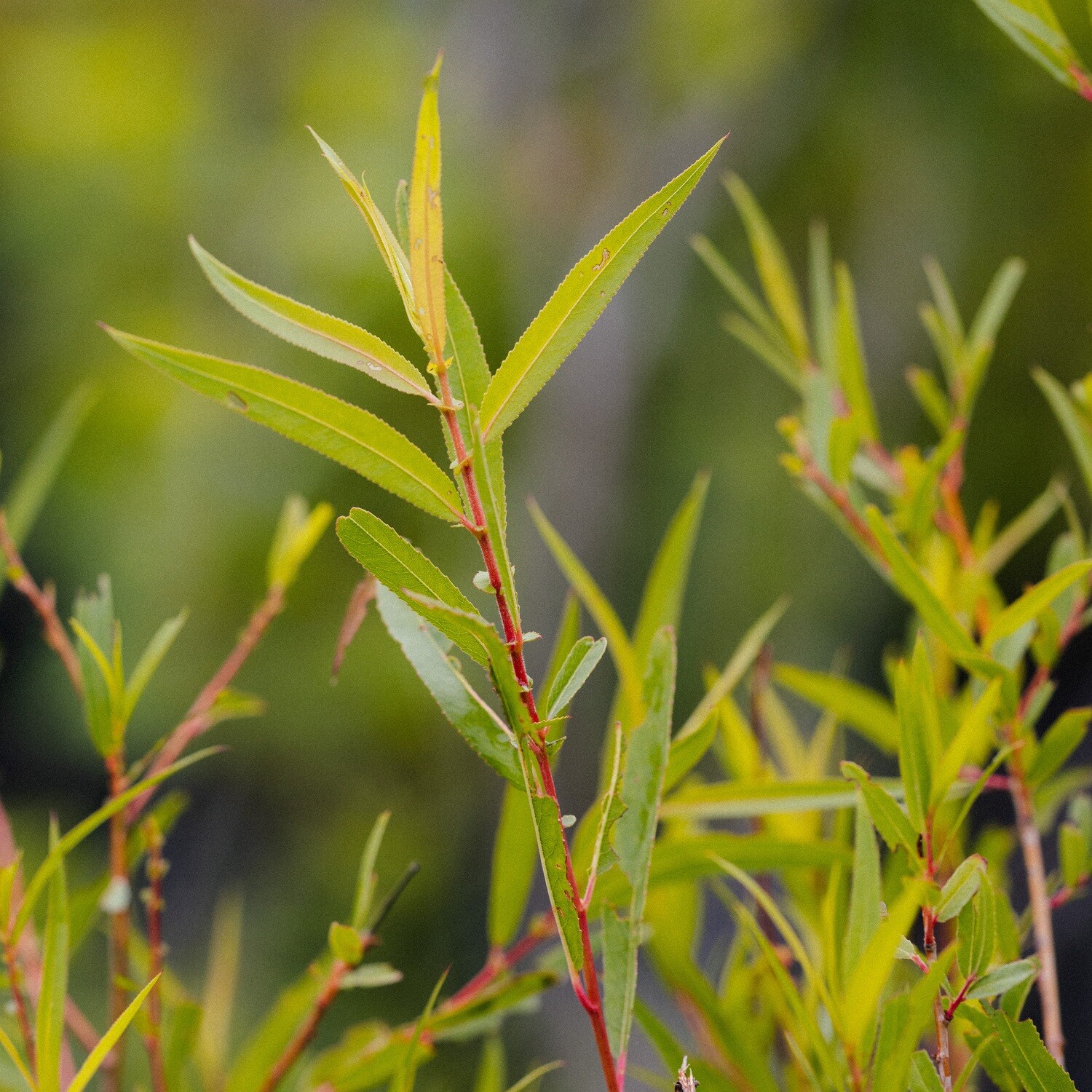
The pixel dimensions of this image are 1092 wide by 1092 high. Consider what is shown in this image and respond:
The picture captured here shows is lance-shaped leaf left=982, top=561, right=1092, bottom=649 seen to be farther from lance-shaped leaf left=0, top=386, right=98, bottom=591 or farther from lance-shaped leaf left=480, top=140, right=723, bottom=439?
lance-shaped leaf left=0, top=386, right=98, bottom=591

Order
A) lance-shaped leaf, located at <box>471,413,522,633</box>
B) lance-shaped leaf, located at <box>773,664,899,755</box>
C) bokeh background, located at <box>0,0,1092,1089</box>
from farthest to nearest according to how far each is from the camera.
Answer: bokeh background, located at <box>0,0,1092,1089</box> < lance-shaped leaf, located at <box>773,664,899,755</box> < lance-shaped leaf, located at <box>471,413,522,633</box>

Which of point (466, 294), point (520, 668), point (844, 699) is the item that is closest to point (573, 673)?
point (520, 668)

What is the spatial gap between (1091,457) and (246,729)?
1866 mm

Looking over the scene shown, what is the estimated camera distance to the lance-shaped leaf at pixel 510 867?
18 cm

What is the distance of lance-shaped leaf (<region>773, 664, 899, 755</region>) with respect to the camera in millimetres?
203

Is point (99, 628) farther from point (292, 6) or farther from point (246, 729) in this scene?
point (292, 6)

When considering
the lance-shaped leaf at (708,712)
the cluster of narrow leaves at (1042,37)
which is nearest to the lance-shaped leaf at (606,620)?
the lance-shaped leaf at (708,712)

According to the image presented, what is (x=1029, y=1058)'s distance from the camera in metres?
0.12

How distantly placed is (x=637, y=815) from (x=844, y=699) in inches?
3.7

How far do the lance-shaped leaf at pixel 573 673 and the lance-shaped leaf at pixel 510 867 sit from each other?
0.06m

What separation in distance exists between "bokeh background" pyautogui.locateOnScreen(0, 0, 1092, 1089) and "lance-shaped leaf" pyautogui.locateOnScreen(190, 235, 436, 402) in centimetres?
132

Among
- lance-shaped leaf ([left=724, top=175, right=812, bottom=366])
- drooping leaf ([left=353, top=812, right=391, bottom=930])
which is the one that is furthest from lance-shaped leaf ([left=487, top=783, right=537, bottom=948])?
lance-shaped leaf ([left=724, top=175, right=812, bottom=366])

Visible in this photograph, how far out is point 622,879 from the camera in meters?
0.15

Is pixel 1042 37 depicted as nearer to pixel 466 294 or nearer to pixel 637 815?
pixel 637 815
